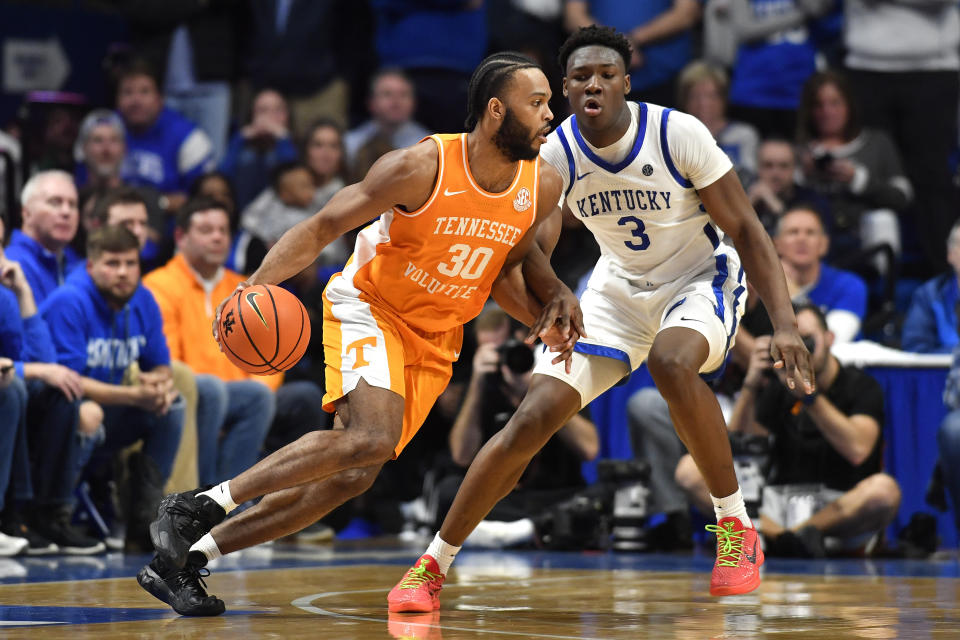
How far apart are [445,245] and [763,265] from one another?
3.84 ft

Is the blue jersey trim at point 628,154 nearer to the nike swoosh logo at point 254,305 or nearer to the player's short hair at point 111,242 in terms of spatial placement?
the nike swoosh logo at point 254,305

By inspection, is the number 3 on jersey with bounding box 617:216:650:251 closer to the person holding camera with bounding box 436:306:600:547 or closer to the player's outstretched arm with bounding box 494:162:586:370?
the player's outstretched arm with bounding box 494:162:586:370

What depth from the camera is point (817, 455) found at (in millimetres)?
7680

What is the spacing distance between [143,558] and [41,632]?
303 cm

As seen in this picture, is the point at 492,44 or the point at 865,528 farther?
the point at 492,44

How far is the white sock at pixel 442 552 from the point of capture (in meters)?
4.95

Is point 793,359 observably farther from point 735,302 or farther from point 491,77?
point 491,77

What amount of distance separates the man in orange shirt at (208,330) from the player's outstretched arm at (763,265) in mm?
3581

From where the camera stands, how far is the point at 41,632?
13.4 ft

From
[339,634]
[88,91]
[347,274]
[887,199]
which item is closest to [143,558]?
[347,274]

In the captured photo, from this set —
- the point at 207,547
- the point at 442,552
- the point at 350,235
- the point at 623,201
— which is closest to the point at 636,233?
the point at 623,201

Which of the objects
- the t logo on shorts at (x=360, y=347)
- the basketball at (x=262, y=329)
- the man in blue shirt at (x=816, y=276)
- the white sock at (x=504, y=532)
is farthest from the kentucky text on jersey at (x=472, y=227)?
the man in blue shirt at (x=816, y=276)

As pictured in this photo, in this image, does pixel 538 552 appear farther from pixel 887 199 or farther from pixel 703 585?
pixel 887 199

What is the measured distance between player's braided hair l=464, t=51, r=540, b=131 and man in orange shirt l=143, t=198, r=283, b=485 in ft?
11.3
